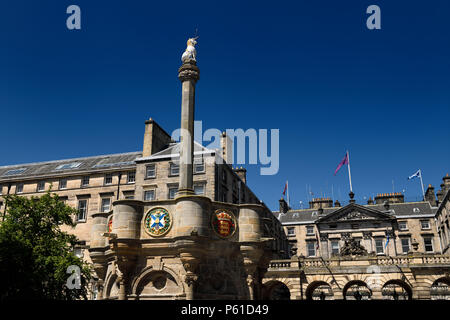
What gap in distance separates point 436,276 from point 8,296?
3885 centimetres

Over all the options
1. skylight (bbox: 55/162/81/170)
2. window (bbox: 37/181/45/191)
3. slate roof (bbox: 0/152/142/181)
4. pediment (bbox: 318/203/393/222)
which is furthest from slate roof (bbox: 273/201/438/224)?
window (bbox: 37/181/45/191)

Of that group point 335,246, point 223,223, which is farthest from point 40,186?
point 335,246

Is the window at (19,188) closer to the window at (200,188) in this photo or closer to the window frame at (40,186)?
the window frame at (40,186)

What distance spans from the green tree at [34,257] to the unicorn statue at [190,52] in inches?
594

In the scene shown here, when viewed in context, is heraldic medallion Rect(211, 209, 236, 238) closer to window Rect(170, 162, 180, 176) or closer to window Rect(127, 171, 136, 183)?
window Rect(170, 162, 180, 176)

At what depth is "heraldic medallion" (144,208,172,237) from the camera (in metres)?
17.3

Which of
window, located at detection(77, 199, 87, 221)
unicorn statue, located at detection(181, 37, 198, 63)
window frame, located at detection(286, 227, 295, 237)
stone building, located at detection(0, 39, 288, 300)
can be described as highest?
unicorn statue, located at detection(181, 37, 198, 63)

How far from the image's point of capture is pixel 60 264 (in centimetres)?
2525

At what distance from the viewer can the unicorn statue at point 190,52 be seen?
21391 mm

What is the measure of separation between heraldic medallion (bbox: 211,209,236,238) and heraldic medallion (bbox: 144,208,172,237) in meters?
1.99

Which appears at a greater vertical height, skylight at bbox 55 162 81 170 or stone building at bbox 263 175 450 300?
skylight at bbox 55 162 81 170

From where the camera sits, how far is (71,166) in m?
54.5

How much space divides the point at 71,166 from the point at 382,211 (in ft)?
178

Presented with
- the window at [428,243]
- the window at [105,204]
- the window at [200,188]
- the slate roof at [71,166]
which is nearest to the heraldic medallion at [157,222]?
the window at [200,188]
